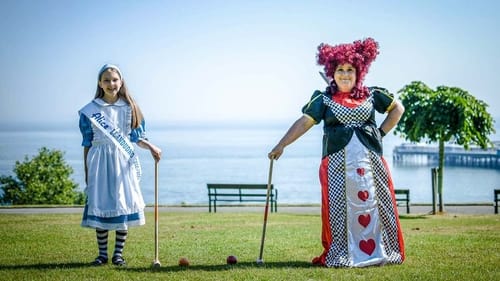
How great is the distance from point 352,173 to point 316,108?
0.71m

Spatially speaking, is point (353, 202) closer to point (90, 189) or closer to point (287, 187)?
point (90, 189)

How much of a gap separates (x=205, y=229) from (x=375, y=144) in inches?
198

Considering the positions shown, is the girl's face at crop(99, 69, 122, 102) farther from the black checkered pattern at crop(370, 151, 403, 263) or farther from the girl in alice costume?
the black checkered pattern at crop(370, 151, 403, 263)

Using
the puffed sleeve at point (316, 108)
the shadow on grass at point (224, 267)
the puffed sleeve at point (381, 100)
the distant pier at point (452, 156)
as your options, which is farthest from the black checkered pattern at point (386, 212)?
the distant pier at point (452, 156)

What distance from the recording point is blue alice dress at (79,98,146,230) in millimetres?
7316

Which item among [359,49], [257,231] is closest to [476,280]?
[359,49]

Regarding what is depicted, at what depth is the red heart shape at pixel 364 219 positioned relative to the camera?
7.34 meters

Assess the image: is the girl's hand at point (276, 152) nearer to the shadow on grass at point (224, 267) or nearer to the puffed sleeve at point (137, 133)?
the shadow on grass at point (224, 267)

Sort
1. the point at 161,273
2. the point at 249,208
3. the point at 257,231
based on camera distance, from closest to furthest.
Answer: the point at 161,273
the point at 257,231
the point at 249,208

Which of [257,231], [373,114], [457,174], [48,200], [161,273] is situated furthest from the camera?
[457,174]

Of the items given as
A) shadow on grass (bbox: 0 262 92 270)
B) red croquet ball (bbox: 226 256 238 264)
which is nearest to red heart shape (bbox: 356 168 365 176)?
red croquet ball (bbox: 226 256 238 264)

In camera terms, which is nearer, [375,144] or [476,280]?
[476,280]

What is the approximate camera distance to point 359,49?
7.59 metres

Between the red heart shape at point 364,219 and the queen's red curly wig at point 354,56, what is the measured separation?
3.75ft
